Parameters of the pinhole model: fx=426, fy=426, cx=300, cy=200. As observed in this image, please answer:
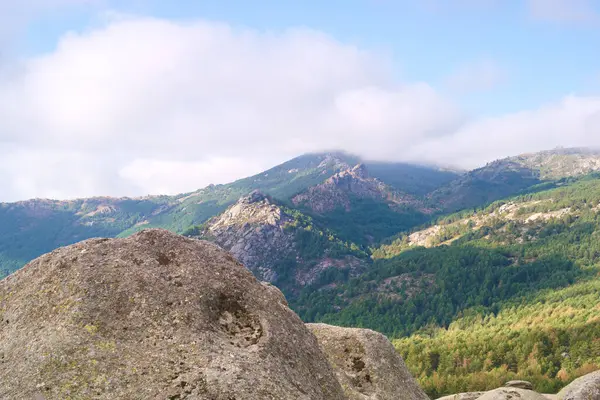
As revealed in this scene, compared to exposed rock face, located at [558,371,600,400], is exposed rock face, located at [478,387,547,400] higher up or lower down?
higher up

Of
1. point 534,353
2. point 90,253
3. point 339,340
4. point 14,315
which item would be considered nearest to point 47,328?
point 14,315

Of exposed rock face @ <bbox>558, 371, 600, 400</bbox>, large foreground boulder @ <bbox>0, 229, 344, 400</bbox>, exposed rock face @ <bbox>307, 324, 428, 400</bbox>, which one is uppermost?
large foreground boulder @ <bbox>0, 229, 344, 400</bbox>

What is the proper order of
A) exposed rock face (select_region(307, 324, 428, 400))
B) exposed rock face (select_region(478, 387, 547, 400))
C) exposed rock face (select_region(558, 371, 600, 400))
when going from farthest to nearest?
exposed rock face (select_region(478, 387, 547, 400)), exposed rock face (select_region(558, 371, 600, 400)), exposed rock face (select_region(307, 324, 428, 400))

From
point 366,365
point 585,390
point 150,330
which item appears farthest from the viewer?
point 366,365

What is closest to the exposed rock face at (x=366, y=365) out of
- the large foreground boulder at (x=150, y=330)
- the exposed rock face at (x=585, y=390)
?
the large foreground boulder at (x=150, y=330)

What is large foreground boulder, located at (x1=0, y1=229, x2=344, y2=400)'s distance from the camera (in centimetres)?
1600

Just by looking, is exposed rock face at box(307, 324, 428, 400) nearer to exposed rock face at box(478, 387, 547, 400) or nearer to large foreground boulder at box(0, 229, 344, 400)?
exposed rock face at box(478, 387, 547, 400)

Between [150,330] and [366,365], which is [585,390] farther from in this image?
[150,330]

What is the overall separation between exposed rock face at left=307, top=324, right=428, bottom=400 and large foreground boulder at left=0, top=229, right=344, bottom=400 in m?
9.49

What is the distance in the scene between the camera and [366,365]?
107 ft

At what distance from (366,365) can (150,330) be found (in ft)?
64.3

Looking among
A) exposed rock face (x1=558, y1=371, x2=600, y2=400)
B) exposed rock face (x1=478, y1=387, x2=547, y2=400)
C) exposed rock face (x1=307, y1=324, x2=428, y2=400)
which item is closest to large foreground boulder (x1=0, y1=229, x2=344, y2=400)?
exposed rock face (x1=307, y1=324, x2=428, y2=400)

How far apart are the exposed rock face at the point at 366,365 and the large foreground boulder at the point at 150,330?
9494mm

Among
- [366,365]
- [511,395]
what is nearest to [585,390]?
[511,395]
